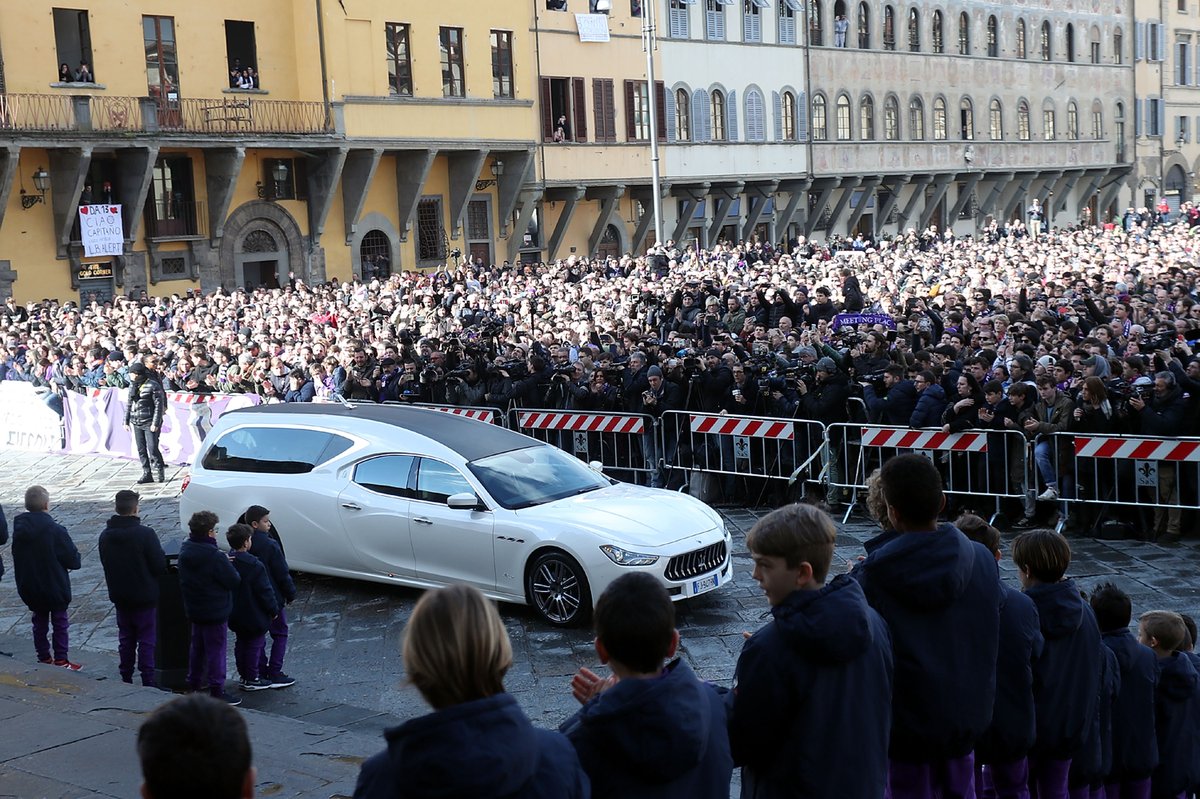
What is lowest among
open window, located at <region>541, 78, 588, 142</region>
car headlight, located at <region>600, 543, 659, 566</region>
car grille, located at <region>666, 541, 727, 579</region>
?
car grille, located at <region>666, 541, 727, 579</region>

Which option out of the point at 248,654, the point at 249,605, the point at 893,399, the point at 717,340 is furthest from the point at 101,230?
the point at 249,605

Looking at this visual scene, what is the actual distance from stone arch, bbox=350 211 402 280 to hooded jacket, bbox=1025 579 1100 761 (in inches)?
1262

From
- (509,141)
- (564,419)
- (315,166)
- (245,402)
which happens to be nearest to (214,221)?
(315,166)

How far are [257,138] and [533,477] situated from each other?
942 inches

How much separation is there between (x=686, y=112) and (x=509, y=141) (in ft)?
26.2

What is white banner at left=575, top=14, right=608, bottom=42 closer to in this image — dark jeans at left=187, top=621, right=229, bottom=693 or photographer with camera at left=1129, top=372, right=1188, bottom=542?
photographer with camera at left=1129, top=372, right=1188, bottom=542

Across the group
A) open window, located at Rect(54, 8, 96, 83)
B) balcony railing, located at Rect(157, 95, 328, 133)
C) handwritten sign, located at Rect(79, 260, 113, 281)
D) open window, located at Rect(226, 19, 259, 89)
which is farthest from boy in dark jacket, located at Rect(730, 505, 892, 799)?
open window, located at Rect(226, 19, 259, 89)

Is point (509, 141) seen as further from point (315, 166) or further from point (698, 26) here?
point (698, 26)

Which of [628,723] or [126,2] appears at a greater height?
[126,2]

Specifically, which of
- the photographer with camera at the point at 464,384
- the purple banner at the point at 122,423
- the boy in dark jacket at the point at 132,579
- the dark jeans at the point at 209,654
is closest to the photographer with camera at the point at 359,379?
the photographer with camera at the point at 464,384

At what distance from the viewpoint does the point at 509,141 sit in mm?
38062

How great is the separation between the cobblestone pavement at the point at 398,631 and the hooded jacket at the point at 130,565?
2.84 feet

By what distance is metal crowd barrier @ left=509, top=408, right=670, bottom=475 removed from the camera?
14641 mm

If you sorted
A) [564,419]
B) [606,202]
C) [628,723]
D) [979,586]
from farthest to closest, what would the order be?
[606,202] < [564,419] < [979,586] < [628,723]
